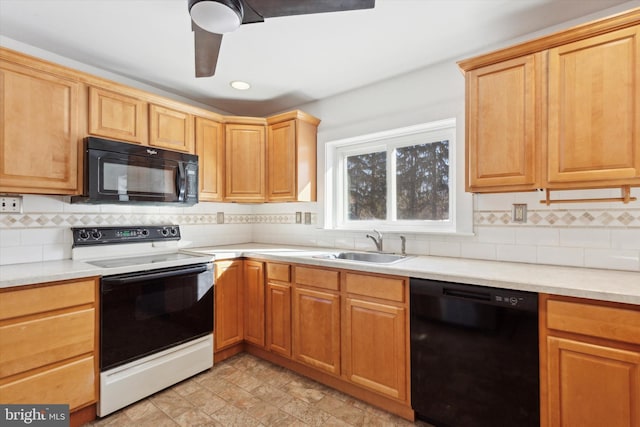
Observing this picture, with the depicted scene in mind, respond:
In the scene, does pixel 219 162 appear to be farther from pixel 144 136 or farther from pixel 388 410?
pixel 388 410

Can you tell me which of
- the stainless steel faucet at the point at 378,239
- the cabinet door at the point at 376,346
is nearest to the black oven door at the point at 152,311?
the cabinet door at the point at 376,346

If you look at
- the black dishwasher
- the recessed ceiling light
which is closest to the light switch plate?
the black dishwasher

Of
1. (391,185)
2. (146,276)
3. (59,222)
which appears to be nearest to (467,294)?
(391,185)

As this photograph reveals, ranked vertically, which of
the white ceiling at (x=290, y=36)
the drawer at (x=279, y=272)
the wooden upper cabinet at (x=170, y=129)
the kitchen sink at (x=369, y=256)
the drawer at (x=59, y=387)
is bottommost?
the drawer at (x=59, y=387)

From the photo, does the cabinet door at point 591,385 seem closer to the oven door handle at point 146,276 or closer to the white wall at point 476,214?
the white wall at point 476,214

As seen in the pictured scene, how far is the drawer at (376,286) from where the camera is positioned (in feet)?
5.97

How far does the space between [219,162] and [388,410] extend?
2.41 meters

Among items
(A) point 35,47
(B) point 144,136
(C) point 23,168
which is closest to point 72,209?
(C) point 23,168

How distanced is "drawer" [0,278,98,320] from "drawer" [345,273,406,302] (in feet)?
5.10

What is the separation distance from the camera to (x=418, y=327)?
5.74 feet

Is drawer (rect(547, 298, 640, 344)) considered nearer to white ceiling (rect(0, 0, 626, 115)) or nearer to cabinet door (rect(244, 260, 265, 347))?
white ceiling (rect(0, 0, 626, 115))

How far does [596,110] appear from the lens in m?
1.53

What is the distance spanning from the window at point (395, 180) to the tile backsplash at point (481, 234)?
0.21 meters

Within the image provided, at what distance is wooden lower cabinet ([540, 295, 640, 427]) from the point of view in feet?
4.05
